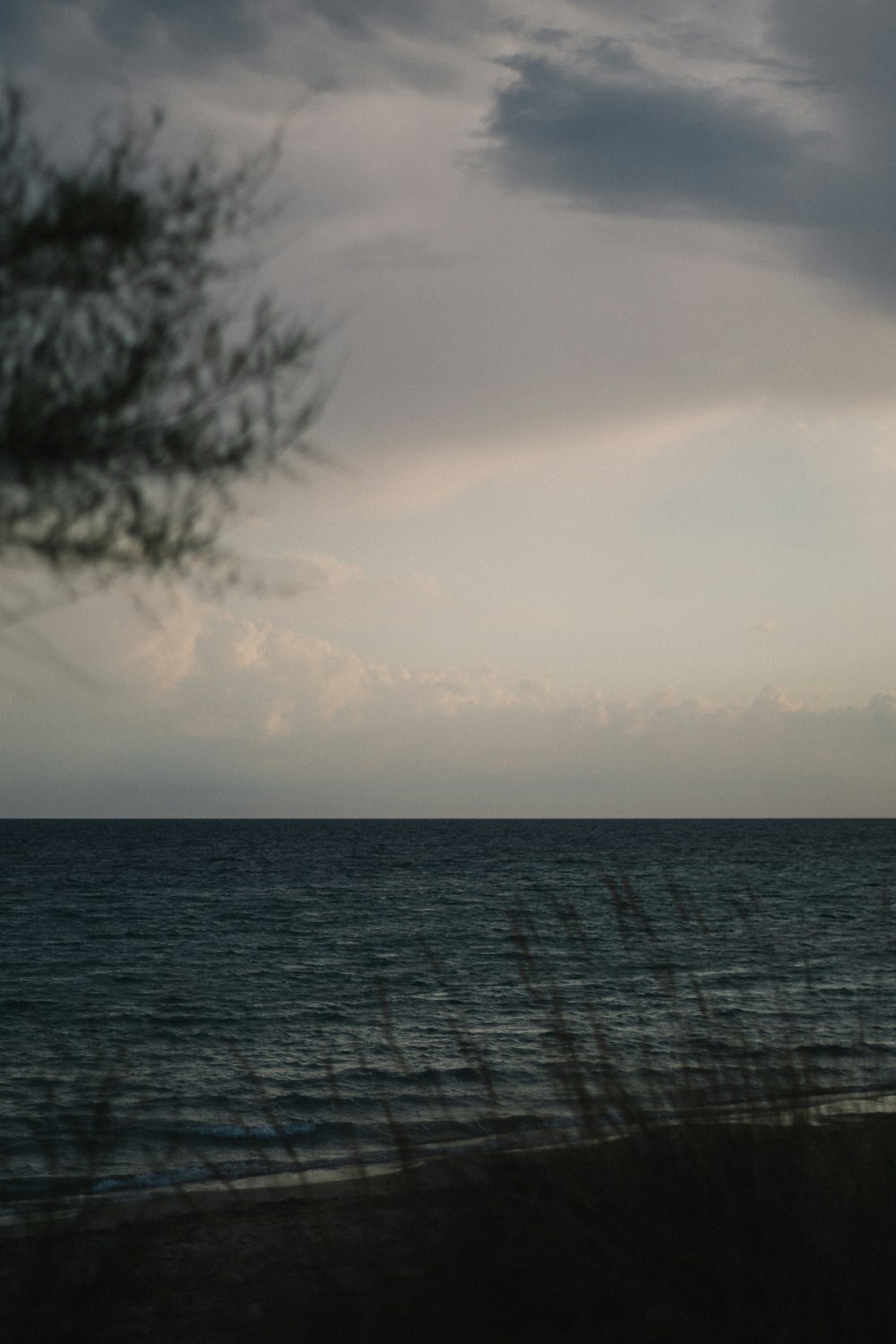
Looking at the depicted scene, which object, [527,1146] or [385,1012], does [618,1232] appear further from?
[385,1012]

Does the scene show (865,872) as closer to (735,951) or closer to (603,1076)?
(735,951)

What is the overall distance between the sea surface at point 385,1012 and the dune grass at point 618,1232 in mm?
77

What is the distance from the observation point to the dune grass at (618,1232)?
373 centimetres

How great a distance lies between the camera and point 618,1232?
392cm

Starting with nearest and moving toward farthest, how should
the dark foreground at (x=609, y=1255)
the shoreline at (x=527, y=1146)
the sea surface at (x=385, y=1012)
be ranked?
the dark foreground at (x=609, y=1255)
the shoreline at (x=527, y=1146)
the sea surface at (x=385, y=1012)

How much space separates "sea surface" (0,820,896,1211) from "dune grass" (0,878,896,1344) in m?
0.08

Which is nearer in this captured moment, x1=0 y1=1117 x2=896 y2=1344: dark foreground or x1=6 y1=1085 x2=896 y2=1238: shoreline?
x1=0 y1=1117 x2=896 y2=1344: dark foreground

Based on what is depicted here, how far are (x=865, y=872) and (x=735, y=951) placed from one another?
162 ft

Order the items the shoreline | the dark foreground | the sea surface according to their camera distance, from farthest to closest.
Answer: the sea surface < the shoreline < the dark foreground

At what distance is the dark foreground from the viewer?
12.2 feet

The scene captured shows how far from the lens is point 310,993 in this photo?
78.0 feet

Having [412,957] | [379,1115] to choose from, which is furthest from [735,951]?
[379,1115]

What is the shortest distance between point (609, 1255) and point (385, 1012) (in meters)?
1.15

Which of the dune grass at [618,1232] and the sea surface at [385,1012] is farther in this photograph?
the sea surface at [385,1012]
